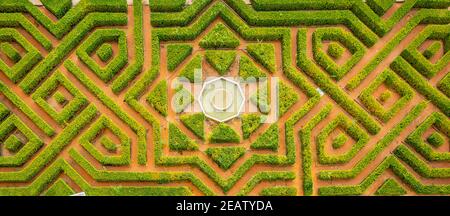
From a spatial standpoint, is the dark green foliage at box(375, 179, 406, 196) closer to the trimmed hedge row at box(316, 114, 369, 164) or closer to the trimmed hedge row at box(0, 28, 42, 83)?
the trimmed hedge row at box(316, 114, 369, 164)

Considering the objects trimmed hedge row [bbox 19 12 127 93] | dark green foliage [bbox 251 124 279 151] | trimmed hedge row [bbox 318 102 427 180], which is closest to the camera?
trimmed hedge row [bbox 318 102 427 180]

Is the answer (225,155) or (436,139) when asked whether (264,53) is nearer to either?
(225,155)

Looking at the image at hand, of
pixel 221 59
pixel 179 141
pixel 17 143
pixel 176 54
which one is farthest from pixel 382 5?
pixel 17 143

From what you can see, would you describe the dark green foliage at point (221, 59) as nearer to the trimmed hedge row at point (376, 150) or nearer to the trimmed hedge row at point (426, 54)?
the trimmed hedge row at point (376, 150)

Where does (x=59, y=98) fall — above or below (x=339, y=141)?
above

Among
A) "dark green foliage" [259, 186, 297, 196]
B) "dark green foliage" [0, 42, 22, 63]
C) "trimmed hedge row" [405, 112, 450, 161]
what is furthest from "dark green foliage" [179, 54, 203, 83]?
"trimmed hedge row" [405, 112, 450, 161]

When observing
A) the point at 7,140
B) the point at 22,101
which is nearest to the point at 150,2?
the point at 22,101
